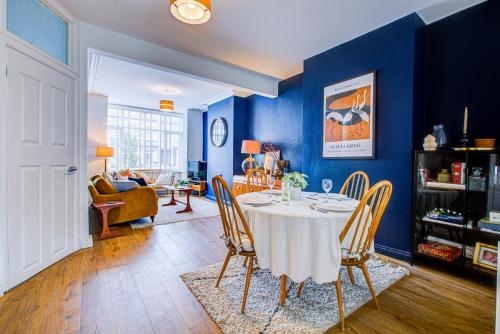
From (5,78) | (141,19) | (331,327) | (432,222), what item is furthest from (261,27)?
(331,327)

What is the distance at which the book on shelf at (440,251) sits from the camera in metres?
2.12

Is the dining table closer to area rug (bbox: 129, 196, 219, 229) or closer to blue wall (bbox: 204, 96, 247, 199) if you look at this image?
area rug (bbox: 129, 196, 219, 229)

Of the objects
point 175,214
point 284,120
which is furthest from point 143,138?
point 284,120

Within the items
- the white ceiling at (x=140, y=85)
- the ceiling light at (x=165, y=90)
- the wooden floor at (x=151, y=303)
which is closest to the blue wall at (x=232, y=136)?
the white ceiling at (x=140, y=85)

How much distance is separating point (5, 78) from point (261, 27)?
2.47 m

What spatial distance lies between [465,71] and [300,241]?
256 cm

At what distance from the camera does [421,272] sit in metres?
2.21

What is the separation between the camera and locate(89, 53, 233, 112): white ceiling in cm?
402

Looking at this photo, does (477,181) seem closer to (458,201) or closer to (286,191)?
(458,201)

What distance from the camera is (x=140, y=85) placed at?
4996mm

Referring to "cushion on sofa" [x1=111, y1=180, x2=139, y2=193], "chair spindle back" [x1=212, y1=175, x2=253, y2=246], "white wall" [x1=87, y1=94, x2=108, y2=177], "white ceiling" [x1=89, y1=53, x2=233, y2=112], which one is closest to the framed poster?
"chair spindle back" [x1=212, y1=175, x2=253, y2=246]

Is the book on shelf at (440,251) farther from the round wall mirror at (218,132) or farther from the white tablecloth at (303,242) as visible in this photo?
the round wall mirror at (218,132)

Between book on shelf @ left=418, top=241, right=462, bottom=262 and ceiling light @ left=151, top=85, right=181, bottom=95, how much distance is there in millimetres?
5177

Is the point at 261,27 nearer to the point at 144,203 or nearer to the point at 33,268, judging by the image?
the point at 144,203
